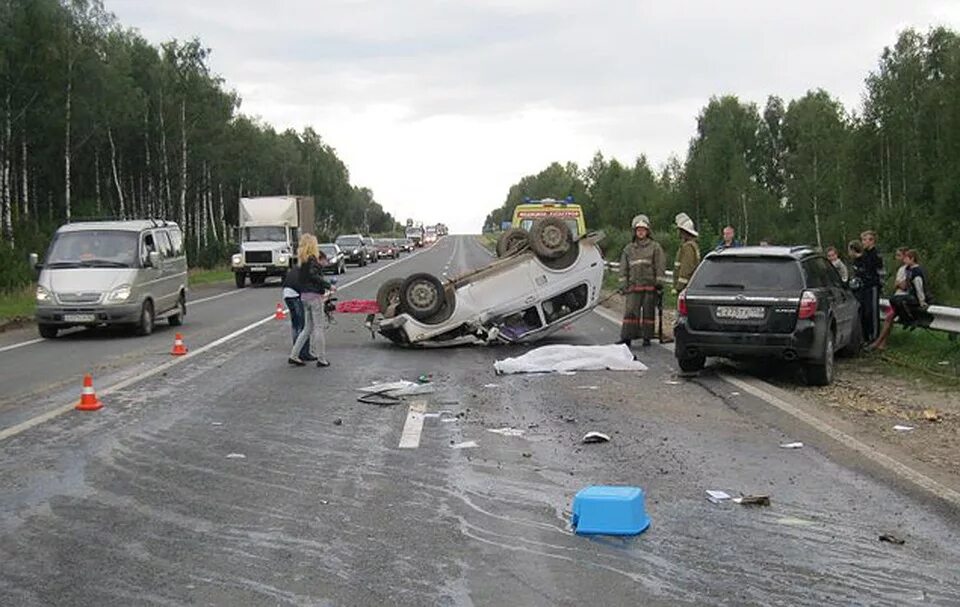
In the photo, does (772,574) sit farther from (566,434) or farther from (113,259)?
(113,259)

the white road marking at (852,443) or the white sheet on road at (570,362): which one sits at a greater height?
the white sheet on road at (570,362)

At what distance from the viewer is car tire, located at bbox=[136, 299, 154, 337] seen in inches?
744

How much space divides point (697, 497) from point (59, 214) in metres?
59.7

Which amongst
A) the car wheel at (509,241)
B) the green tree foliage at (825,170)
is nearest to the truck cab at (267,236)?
the green tree foliage at (825,170)

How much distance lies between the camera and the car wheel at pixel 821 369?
1177cm

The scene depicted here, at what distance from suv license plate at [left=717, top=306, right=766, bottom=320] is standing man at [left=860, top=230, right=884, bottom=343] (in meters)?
3.64

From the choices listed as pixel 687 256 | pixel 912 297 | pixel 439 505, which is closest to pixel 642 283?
pixel 687 256

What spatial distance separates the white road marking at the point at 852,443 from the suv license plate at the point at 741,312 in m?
0.76

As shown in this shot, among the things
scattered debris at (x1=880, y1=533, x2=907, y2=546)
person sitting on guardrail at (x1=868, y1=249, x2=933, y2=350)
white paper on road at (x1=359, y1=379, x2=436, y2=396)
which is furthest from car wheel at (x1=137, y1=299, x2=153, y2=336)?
scattered debris at (x1=880, y1=533, x2=907, y2=546)

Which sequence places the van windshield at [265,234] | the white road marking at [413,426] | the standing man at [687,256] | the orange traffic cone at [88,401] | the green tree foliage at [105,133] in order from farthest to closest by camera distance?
1. the green tree foliage at [105,133]
2. the van windshield at [265,234]
3. the standing man at [687,256]
4. the orange traffic cone at [88,401]
5. the white road marking at [413,426]

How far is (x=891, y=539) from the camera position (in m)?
5.71

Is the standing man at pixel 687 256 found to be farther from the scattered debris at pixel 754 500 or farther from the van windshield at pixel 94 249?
the scattered debris at pixel 754 500

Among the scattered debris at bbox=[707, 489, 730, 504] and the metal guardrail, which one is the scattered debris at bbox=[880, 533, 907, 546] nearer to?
the scattered debris at bbox=[707, 489, 730, 504]

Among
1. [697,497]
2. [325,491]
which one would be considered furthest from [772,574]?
[325,491]
